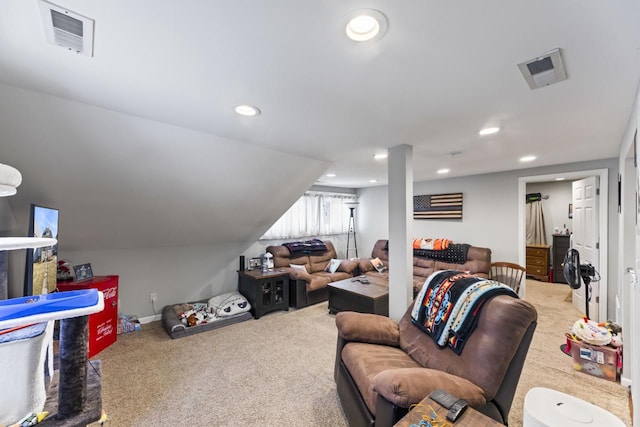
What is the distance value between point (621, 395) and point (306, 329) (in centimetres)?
292

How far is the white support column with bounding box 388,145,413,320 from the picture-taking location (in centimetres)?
279

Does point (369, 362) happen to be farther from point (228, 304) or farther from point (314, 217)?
point (314, 217)

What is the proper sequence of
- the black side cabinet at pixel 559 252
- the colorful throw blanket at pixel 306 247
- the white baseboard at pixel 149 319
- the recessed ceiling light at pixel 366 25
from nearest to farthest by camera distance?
the recessed ceiling light at pixel 366 25, the white baseboard at pixel 149 319, the colorful throw blanket at pixel 306 247, the black side cabinet at pixel 559 252

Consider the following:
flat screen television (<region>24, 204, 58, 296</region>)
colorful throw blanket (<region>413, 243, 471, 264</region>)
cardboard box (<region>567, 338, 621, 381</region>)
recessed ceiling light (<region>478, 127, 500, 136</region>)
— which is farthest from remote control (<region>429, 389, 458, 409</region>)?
colorful throw blanket (<region>413, 243, 471, 264</region>)

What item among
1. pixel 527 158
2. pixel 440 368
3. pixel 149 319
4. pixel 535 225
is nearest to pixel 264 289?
pixel 149 319

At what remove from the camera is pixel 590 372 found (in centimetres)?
245

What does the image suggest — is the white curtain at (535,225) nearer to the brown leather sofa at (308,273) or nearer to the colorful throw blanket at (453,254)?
the colorful throw blanket at (453,254)

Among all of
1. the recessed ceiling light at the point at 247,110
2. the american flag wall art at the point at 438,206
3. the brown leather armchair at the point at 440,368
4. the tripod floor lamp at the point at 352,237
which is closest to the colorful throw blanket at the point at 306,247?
the tripod floor lamp at the point at 352,237

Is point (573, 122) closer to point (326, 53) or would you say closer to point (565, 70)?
point (565, 70)

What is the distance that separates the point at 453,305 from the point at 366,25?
5.85ft

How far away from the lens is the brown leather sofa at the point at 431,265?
432 cm

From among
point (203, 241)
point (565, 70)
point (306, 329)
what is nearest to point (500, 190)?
point (565, 70)

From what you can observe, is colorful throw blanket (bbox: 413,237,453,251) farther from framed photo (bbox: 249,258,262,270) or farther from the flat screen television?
the flat screen television

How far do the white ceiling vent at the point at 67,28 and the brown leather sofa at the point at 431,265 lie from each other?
4.23 meters
